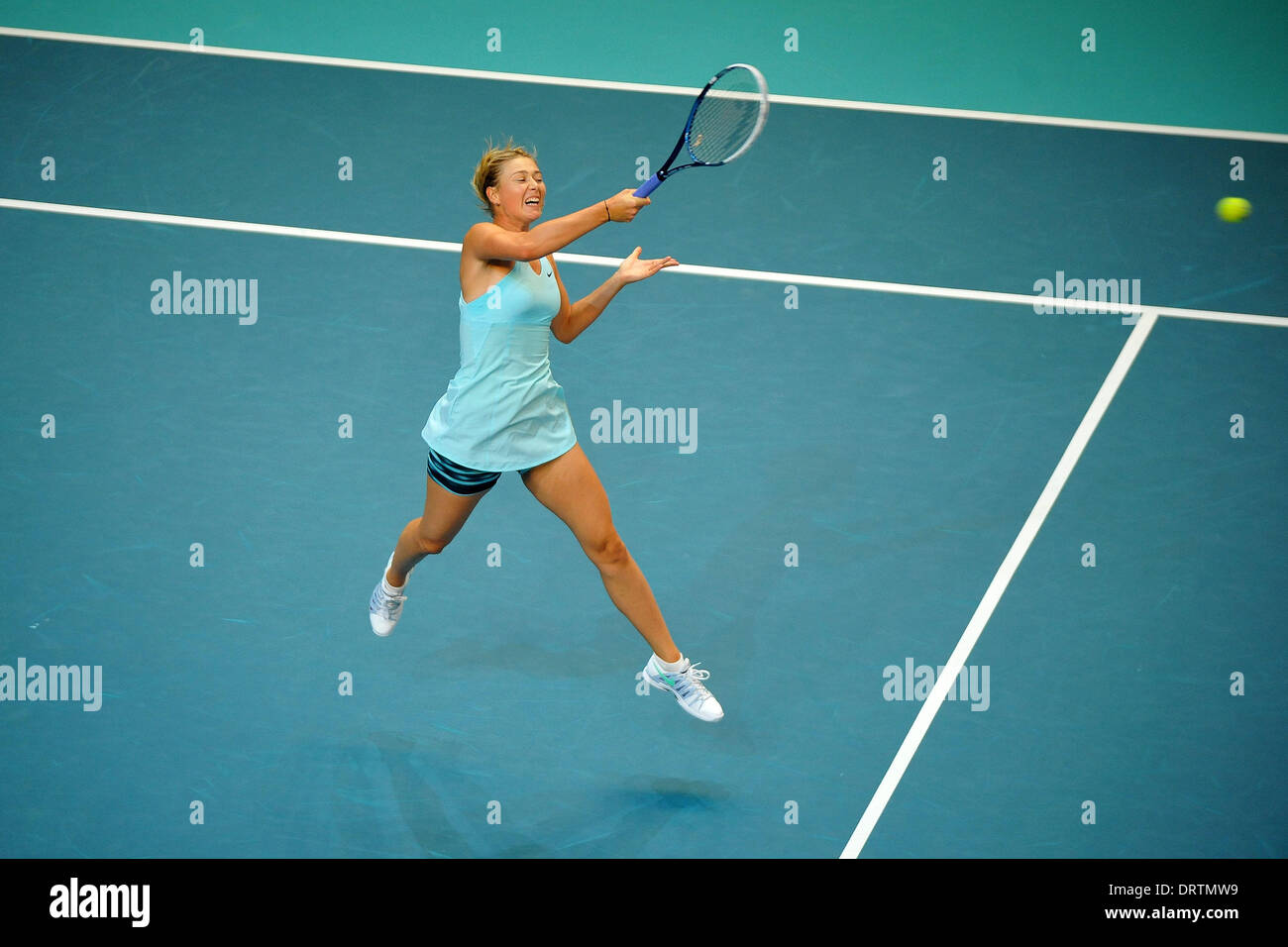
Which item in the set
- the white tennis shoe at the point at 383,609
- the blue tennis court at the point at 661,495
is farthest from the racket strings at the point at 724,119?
the white tennis shoe at the point at 383,609

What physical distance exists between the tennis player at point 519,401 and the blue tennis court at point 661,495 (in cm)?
69

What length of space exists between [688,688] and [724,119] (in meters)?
2.29

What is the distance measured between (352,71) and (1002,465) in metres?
5.74

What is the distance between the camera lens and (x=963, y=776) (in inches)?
206

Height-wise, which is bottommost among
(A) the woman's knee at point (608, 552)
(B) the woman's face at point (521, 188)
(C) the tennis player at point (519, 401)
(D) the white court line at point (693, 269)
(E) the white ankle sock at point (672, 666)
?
(E) the white ankle sock at point (672, 666)

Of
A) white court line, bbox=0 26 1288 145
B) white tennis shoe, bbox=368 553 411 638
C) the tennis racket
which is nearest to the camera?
the tennis racket

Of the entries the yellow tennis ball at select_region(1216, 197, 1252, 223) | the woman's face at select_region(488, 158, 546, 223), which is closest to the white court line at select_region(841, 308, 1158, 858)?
the yellow tennis ball at select_region(1216, 197, 1252, 223)

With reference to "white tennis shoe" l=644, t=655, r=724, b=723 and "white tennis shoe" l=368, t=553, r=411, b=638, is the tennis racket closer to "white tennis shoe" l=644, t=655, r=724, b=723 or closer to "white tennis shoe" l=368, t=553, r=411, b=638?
"white tennis shoe" l=644, t=655, r=724, b=723

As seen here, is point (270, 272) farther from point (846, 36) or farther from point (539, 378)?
point (846, 36)

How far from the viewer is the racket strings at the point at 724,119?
17.7ft

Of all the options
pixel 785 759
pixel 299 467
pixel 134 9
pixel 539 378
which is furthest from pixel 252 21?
pixel 785 759

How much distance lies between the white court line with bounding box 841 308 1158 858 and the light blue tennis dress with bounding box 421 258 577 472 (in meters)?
1.77

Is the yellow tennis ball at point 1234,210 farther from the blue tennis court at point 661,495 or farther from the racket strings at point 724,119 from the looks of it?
the racket strings at point 724,119

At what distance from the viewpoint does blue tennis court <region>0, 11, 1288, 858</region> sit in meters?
5.15
